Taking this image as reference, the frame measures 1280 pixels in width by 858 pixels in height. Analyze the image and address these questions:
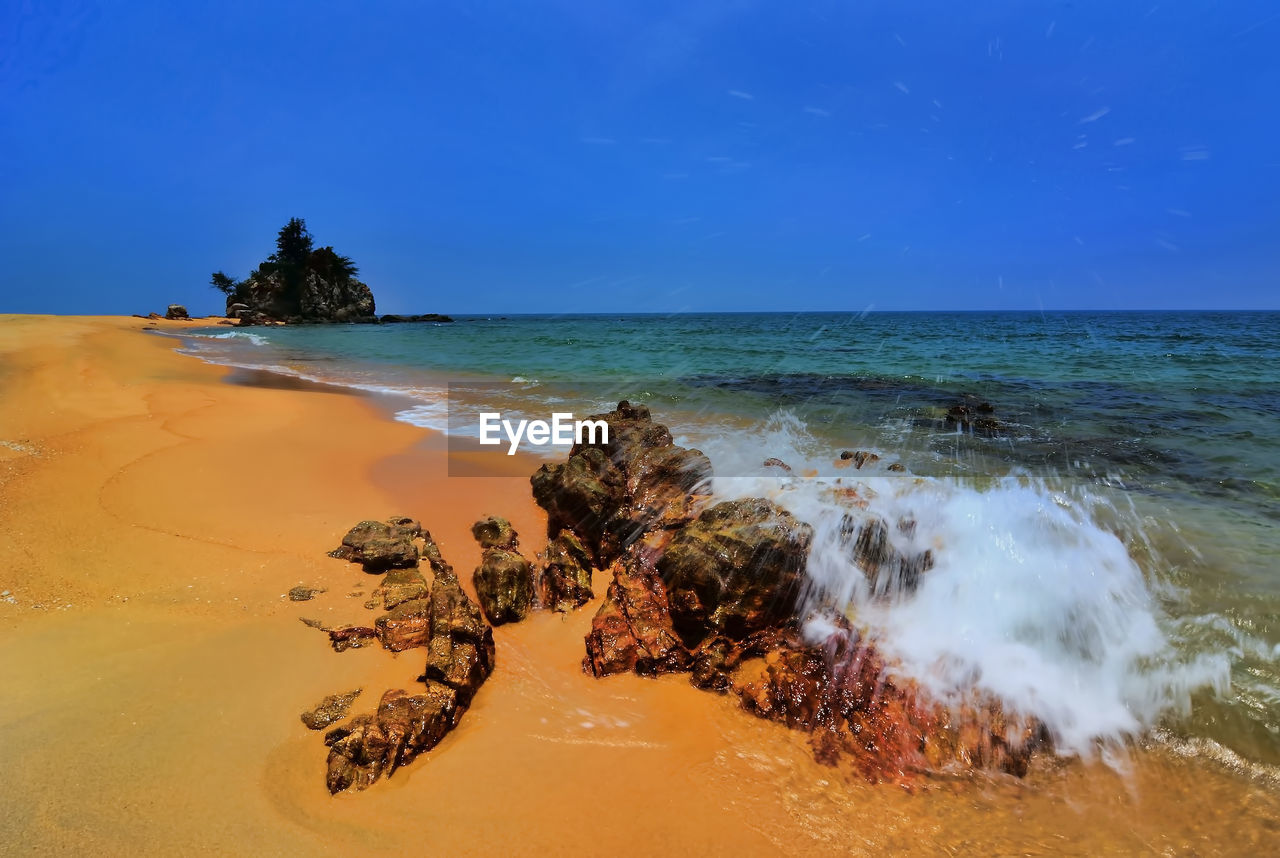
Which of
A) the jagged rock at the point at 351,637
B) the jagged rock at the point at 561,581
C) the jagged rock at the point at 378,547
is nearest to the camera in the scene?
the jagged rock at the point at 351,637

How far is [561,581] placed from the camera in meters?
4.15

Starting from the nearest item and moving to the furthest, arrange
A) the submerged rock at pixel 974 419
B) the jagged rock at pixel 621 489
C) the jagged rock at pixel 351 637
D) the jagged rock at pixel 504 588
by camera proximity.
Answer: the jagged rock at pixel 351 637
the jagged rock at pixel 504 588
the jagged rock at pixel 621 489
the submerged rock at pixel 974 419

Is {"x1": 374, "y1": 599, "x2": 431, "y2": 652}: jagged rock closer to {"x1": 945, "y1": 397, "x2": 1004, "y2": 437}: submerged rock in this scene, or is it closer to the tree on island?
{"x1": 945, "y1": 397, "x2": 1004, "y2": 437}: submerged rock

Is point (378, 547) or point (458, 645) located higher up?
point (378, 547)

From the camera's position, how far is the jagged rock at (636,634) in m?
3.42

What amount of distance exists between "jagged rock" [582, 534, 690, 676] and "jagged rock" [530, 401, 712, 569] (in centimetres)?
81

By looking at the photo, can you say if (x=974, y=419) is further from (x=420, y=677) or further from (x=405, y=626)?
(x=420, y=677)

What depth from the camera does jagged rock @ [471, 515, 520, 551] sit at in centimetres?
486

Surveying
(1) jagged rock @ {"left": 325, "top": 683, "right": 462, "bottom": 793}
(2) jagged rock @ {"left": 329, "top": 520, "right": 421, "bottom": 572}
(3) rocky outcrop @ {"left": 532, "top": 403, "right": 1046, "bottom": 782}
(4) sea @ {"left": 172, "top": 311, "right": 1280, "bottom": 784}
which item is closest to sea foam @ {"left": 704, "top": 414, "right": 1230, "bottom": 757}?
(4) sea @ {"left": 172, "top": 311, "right": 1280, "bottom": 784}

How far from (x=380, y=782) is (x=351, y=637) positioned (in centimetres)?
Result: 119

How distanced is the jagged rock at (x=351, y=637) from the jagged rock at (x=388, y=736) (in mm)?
674

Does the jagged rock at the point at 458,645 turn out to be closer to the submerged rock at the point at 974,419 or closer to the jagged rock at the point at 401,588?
the jagged rock at the point at 401,588

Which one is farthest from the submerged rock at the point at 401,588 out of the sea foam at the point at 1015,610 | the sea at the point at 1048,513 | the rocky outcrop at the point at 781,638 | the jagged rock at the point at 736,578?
the sea at the point at 1048,513

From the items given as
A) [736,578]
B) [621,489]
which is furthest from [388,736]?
[621,489]
